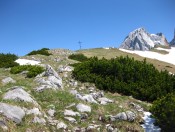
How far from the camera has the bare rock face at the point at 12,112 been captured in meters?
11.8

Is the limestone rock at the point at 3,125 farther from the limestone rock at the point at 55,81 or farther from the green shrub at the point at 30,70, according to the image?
the green shrub at the point at 30,70

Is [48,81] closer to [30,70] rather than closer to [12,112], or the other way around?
[30,70]

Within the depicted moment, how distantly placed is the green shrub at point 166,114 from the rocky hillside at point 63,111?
74cm

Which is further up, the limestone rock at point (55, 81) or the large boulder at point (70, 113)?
the limestone rock at point (55, 81)

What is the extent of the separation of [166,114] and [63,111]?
4.64 m

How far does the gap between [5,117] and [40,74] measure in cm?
879

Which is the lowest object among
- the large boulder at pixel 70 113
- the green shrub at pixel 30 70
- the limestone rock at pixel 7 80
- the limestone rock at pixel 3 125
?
the large boulder at pixel 70 113

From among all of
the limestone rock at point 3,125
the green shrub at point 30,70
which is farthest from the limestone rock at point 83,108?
the green shrub at point 30,70

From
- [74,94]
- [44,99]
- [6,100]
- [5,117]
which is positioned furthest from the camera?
[74,94]

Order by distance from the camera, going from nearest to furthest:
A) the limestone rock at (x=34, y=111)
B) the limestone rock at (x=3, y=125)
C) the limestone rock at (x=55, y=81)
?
the limestone rock at (x=3, y=125) < the limestone rock at (x=34, y=111) < the limestone rock at (x=55, y=81)

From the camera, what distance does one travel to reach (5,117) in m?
11.6

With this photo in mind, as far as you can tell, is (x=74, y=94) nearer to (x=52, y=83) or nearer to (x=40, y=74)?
(x=52, y=83)

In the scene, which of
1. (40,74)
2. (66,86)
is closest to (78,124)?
(66,86)

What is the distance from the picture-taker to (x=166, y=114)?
42.2 feet
